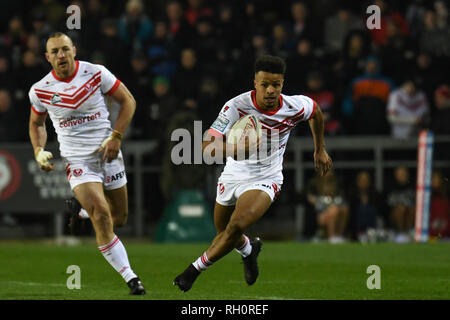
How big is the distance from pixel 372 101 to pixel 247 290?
24.4ft

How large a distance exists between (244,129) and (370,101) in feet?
26.3

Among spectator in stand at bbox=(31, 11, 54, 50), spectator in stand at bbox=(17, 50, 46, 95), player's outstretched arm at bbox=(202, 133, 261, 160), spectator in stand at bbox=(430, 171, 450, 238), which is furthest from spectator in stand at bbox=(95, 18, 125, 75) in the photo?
player's outstretched arm at bbox=(202, 133, 261, 160)

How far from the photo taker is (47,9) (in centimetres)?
2086

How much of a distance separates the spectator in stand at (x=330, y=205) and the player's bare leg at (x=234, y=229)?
7.22 metres

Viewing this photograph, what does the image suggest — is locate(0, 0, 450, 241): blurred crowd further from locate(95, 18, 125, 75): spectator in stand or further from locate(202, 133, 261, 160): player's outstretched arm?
locate(202, 133, 261, 160): player's outstretched arm

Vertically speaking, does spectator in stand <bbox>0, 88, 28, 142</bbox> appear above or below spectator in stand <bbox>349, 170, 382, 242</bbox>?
above

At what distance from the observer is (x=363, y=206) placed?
1673cm

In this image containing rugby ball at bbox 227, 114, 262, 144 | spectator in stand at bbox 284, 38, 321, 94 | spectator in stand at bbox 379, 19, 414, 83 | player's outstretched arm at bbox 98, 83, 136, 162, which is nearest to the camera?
rugby ball at bbox 227, 114, 262, 144

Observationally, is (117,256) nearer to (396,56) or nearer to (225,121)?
(225,121)

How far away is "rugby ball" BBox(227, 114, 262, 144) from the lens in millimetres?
9273

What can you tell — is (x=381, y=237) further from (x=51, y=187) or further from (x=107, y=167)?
(x=107, y=167)

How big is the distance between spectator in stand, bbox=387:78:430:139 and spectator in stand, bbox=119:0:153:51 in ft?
16.6

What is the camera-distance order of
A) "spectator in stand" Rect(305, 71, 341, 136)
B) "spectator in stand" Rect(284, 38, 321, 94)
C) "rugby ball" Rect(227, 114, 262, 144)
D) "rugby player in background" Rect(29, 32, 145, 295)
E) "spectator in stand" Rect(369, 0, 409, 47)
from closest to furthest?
"rugby ball" Rect(227, 114, 262, 144) → "rugby player in background" Rect(29, 32, 145, 295) → "spectator in stand" Rect(305, 71, 341, 136) → "spectator in stand" Rect(284, 38, 321, 94) → "spectator in stand" Rect(369, 0, 409, 47)
